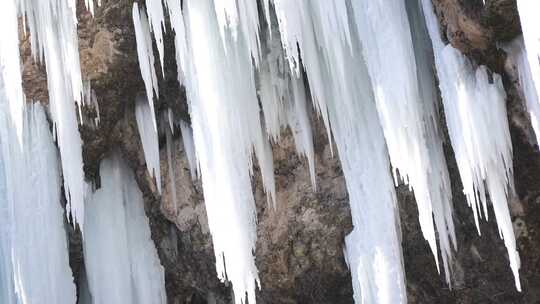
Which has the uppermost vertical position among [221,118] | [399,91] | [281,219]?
[221,118]

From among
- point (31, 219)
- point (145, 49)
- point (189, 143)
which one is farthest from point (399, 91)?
point (31, 219)

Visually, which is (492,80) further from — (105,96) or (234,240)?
(105,96)

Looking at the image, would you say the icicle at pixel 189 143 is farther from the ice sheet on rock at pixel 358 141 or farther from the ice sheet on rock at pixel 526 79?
the ice sheet on rock at pixel 526 79

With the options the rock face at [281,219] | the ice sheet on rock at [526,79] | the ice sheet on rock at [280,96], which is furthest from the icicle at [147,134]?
the ice sheet on rock at [526,79]

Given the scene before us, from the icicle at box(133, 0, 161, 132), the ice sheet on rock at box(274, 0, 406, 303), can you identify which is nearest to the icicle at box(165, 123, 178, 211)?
the icicle at box(133, 0, 161, 132)

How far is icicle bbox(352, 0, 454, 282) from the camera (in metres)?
5.40

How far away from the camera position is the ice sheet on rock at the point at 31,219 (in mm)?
6266

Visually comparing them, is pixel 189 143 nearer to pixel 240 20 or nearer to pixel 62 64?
pixel 62 64

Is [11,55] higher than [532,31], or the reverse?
[11,55]

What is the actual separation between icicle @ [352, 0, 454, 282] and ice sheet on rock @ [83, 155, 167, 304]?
2495 millimetres

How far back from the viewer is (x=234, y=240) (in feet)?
19.0

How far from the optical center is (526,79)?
5.08 meters

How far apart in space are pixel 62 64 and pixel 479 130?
2902mm

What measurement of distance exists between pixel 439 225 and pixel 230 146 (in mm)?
1477
